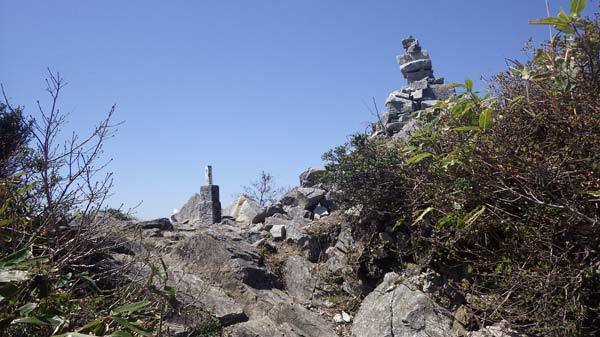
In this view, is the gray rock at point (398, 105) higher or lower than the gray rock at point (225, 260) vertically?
higher

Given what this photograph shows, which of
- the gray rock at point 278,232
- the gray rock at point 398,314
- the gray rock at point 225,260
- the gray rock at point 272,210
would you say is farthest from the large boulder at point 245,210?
the gray rock at point 398,314

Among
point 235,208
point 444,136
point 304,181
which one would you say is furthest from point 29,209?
point 235,208

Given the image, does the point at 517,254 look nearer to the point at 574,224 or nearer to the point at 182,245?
the point at 574,224

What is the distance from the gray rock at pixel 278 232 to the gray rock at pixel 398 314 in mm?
2518

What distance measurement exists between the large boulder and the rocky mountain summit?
0.53 m

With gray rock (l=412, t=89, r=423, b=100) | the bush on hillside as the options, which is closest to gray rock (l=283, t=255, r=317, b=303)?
the bush on hillside

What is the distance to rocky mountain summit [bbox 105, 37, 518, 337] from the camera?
15.6 feet

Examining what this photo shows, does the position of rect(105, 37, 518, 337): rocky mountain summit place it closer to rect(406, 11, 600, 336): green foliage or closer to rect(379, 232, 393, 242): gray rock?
rect(379, 232, 393, 242): gray rock

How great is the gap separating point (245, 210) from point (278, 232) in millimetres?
2960

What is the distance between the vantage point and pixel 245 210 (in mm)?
10625

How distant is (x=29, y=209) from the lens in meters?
2.98

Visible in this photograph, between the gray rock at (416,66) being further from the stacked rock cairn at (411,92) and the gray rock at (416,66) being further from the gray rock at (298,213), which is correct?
the gray rock at (298,213)

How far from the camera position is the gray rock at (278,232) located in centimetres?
774

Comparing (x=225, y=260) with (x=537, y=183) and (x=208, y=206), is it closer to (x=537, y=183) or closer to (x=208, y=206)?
(x=208, y=206)
